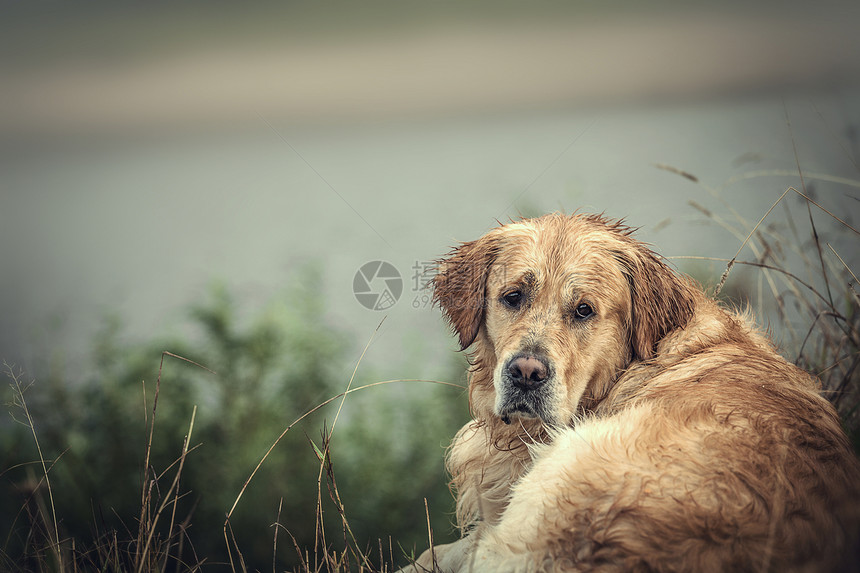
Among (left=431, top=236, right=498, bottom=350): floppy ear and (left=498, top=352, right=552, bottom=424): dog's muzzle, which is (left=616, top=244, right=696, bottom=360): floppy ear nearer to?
(left=498, top=352, right=552, bottom=424): dog's muzzle

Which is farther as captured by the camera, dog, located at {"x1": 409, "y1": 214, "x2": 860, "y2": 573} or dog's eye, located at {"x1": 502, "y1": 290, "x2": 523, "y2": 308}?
dog's eye, located at {"x1": 502, "y1": 290, "x2": 523, "y2": 308}

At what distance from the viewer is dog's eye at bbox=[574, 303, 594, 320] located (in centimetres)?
279

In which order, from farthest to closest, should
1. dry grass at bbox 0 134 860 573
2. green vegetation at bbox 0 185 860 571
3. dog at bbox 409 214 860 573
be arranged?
green vegetation at bbox 0 185 860 571 → dry grass at bbox 0 134 860 573 → dog at bbox 409 214 860 573

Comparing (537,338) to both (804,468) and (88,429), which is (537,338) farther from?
(88,429)

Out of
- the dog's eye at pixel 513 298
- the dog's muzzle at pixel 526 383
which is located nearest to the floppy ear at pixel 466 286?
the dog's eye at pixel 513 298

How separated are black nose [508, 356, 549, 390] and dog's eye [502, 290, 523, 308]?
370mm

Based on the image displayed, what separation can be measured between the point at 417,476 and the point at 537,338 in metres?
3.77

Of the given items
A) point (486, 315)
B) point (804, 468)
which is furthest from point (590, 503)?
point (486, 315)

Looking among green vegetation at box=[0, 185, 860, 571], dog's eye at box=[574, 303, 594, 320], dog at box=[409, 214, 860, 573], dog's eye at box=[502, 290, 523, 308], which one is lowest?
green vegetation at box=[0, 185, 860, 571]

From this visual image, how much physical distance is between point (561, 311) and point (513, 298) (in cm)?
25

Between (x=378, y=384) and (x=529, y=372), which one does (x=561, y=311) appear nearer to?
(x=529, y=372)

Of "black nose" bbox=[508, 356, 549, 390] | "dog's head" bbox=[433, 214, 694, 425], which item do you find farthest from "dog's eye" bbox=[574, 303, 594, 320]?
"black nose" bbox=[508, 356, 549, 390]

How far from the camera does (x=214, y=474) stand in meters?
5.69

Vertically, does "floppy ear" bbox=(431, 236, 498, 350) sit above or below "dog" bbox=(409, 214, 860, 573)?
above
